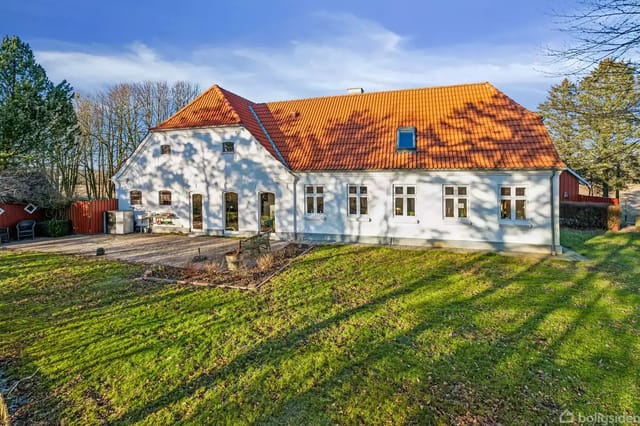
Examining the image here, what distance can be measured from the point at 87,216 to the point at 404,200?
16.8 metres

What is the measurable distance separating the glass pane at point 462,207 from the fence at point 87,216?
18144mm

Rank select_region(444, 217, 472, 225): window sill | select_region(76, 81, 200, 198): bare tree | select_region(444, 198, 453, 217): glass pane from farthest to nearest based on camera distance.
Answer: select_region(76, 81, 200, 198): bare tree → select_region(444, 198, 453, 217): glass pane → select_region(444, 217, 472, 225): window sill

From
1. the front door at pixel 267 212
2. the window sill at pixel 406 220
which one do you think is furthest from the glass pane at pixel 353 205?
the front door at pixel 267 212

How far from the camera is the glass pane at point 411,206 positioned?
13914 millimetres

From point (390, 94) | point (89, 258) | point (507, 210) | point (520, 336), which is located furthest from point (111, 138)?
point (520, 336)

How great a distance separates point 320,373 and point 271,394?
77cm

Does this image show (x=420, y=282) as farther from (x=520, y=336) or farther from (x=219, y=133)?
(x=219, y=133)

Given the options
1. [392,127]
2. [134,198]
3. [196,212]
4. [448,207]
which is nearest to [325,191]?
[392,127]

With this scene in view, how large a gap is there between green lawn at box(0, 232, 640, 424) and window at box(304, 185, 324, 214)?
6.06 m

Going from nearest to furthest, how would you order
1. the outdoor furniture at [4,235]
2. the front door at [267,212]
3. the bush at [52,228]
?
the outdoor furniture at [4,235], the front door at [267,212], the bush at [52,228]

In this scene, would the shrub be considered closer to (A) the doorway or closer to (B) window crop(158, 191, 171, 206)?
(A) the doorway

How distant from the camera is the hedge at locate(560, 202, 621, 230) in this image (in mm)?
17828

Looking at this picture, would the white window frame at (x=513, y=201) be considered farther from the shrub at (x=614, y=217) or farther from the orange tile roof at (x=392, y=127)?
the shrub at (x=614, y=217)

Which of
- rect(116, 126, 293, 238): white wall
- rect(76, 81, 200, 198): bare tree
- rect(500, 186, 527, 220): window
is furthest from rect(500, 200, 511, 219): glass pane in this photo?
rect(76, 81, 200, 198): bare tree
